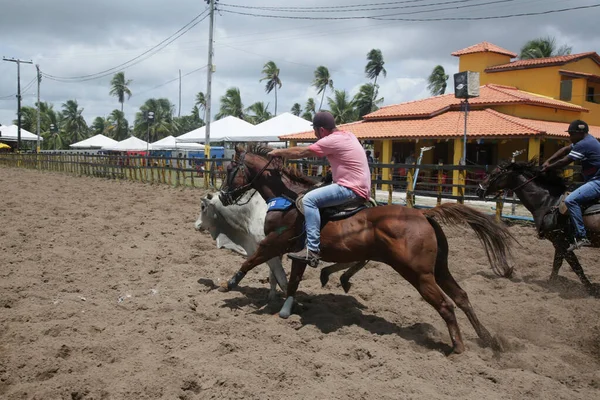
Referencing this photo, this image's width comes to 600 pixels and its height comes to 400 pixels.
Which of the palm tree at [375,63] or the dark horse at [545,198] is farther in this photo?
the palm tree at [375,63]

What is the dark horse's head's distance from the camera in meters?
7.58

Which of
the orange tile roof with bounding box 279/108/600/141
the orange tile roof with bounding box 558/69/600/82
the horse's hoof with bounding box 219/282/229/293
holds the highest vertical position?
the orange tile roof with bounding box 558/69/600/82

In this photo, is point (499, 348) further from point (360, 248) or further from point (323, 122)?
point (323, 122)

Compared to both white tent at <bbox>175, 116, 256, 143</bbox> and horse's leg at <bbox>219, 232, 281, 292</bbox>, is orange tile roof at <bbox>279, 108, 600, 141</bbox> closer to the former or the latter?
white tent at <bbox>175, 116, 256, 143</bbox>

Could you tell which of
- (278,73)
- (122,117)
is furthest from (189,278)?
(122,117)

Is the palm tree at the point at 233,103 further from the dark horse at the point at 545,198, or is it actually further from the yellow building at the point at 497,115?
the dark horse at the point at 545,198

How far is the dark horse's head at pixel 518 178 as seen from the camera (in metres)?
7.58

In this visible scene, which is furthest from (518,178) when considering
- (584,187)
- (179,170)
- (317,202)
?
(179,170)

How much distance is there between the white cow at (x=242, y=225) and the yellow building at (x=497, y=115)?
13189 mm

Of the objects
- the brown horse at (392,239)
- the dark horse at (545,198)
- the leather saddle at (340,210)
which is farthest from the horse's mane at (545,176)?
the leather saddle at (340,210)

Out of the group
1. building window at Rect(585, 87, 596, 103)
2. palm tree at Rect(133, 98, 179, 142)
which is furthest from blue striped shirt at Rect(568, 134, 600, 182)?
palm tree at Rect(133, 98, 179, 142)

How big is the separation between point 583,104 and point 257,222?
27.2 meters

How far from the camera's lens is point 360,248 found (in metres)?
5.25

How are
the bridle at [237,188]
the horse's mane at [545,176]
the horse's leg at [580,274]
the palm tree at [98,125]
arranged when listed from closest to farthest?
the bridle at [237,188] → the horse's leg at [580,274] → the horse's mane at [545,176] → the palm tree at [98,125]
